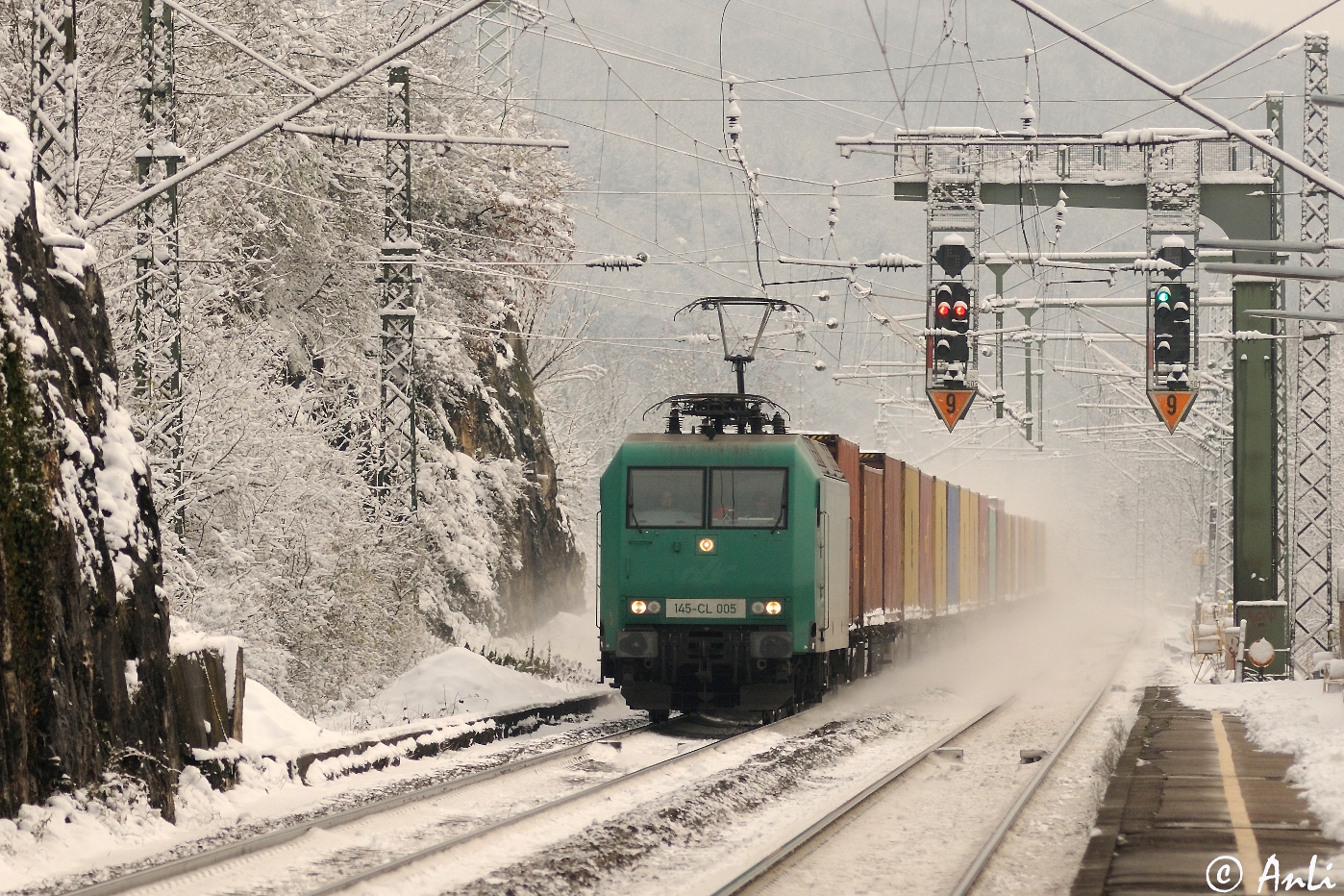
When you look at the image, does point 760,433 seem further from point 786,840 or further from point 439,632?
point 439,632

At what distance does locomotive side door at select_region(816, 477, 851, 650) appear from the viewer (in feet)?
60.6

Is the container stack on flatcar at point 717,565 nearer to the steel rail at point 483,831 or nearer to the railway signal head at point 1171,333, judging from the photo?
the steel rail at point 483,831

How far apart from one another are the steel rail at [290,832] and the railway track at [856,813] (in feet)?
8.99

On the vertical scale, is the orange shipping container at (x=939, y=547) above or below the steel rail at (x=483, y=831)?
above

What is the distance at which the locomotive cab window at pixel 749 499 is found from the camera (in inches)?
707

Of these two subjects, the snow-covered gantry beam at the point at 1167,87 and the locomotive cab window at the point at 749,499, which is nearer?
the snow-covered gantry beam at the point at 1167,87

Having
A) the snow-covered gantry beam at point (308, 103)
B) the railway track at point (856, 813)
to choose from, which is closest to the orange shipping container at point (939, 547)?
the railway track at point (856, 813)

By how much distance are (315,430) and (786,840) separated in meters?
14.4

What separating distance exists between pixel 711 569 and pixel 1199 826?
7.79m

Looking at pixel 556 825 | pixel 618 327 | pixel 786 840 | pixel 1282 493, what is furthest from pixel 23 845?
pixel 618 327

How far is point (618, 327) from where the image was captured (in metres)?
182

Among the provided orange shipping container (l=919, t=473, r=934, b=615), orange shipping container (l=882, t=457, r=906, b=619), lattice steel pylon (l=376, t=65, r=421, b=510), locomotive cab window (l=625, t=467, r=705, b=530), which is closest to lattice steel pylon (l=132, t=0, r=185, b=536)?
locomotive cab window (l=625, t=467, r=705, b=530)

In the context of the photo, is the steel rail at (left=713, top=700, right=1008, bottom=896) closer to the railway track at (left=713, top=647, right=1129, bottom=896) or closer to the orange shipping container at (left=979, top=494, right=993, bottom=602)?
the railway track at (left=713, top=647, right=1129, bottom=896)

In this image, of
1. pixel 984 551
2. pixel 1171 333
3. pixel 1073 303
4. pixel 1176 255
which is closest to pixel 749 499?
pixel 1171 333
